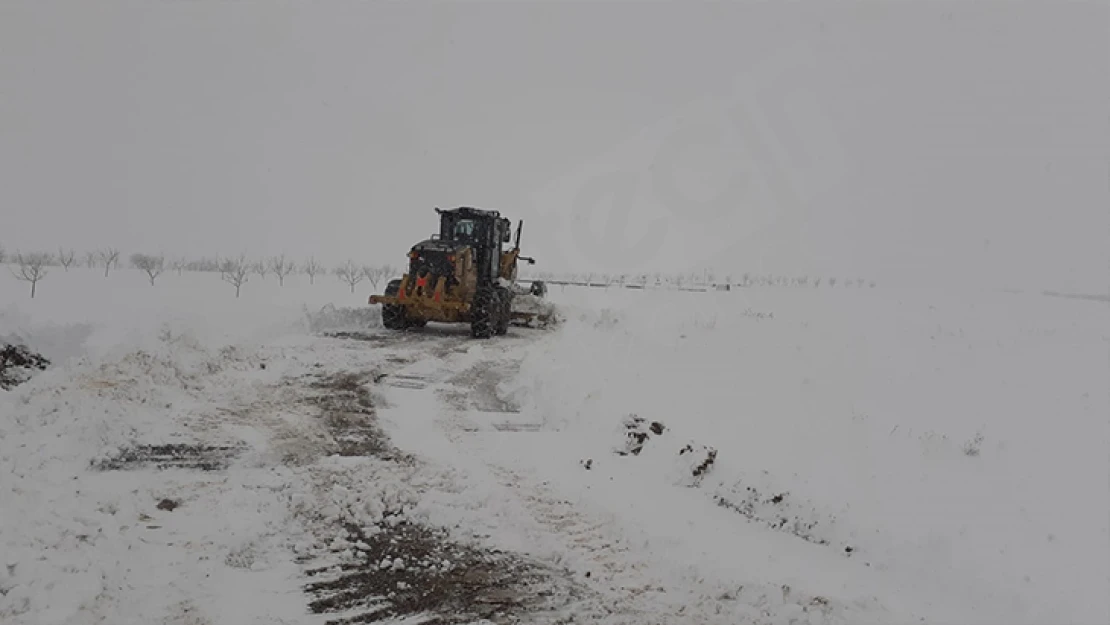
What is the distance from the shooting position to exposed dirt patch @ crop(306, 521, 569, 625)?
12.0 ft

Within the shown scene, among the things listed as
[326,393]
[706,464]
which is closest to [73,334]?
[326,393]

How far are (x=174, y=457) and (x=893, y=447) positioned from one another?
686cm

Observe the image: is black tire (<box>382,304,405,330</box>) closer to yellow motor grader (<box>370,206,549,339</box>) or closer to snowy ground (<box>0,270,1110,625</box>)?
yellow motor grader (<box>370,206,549,339</box>)

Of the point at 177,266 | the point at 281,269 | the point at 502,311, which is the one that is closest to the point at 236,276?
the point at 281,269

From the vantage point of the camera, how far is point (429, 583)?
13.1 feet

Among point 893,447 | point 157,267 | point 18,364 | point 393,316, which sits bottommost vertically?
point 18,364

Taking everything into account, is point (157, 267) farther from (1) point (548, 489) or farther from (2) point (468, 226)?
(1) point (548, 489)

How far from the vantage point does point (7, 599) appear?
10.8ft

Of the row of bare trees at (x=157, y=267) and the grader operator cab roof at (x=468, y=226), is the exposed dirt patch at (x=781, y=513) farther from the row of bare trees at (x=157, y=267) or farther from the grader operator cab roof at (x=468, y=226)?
the row of bare trees at (x=157, y=267)

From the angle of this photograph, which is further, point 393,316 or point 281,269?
point 281,269

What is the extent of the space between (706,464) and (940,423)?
307 cm

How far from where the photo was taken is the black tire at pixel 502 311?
17.5 m

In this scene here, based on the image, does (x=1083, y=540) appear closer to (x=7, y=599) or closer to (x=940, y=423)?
(x=940, y=423)

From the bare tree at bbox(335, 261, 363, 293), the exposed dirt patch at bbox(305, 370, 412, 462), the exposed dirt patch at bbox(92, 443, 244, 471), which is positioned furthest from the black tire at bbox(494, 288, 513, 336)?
the bare tree at bbox(335, 261, 363, 293)
